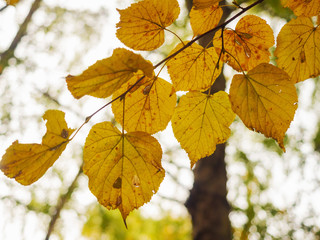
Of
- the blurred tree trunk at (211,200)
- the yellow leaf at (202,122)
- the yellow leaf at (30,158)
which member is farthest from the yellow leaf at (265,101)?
the blurred tree trunk at (211,200)

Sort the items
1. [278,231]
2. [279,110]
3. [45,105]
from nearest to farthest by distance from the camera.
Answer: [279,110] < [45,105] < [278,231]

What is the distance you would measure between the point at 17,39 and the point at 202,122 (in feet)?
8.47

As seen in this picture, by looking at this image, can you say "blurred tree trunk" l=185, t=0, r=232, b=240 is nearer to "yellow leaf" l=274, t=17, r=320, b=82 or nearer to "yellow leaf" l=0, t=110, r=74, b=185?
"yellow leaf" l=274, t=17, r=320, b=82

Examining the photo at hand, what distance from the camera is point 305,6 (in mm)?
404

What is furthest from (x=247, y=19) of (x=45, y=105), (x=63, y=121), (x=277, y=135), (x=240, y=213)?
(x=240, y=213)

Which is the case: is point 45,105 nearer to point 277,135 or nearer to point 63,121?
point 63,121

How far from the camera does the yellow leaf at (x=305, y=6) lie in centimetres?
40

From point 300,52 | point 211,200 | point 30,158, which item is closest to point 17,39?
point 211,200

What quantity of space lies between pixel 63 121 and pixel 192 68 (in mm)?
226

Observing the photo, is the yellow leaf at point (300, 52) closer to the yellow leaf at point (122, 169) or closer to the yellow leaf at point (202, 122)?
the yellow leaf at point (202, 122)

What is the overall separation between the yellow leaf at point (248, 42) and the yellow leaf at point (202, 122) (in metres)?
0.07

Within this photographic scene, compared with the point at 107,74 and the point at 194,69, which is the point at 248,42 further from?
the point at 107,74

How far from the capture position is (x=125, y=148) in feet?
1.36

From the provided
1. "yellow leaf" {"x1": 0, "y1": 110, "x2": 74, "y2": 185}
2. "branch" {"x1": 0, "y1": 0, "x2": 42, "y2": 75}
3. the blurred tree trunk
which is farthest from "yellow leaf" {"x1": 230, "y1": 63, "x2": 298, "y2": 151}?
"branch" {"x1": 0, "y1": 0, "x2": 42, "y2": 75}
